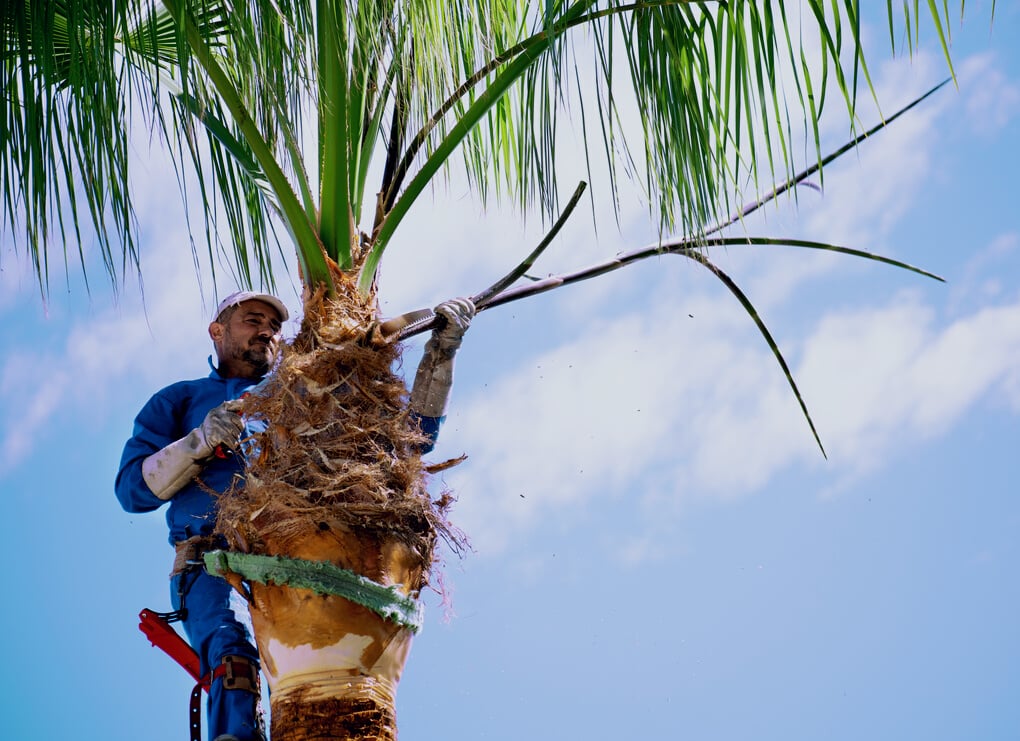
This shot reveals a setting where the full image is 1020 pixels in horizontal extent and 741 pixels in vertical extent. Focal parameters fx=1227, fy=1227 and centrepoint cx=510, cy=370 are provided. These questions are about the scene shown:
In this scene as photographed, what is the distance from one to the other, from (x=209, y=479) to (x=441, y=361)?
81cm

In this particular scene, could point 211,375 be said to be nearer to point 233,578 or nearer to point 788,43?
point 233,578

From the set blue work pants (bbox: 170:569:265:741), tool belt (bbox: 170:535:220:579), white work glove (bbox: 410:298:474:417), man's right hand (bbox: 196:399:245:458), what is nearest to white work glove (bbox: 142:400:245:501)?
man's right hand (bbox: 196:399:245:458)

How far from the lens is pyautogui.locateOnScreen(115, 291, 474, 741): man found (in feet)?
11.2

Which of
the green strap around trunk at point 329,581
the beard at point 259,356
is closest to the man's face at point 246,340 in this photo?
the beard at point 259,356

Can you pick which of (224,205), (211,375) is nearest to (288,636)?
(211,375)

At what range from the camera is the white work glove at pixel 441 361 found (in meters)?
3.70

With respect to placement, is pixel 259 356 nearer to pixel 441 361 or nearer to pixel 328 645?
pixel 441 361

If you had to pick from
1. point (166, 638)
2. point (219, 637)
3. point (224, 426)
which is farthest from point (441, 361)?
point (166, 638)

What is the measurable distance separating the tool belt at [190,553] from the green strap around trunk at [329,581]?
0.62 m

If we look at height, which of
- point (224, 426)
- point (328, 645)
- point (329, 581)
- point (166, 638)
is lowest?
point (328, 645)

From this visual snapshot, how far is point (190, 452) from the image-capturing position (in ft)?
12.1

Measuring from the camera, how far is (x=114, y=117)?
341 cm

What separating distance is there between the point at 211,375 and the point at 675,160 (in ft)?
5.97

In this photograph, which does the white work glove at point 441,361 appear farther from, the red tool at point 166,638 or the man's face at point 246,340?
the red tool at point 166,638
